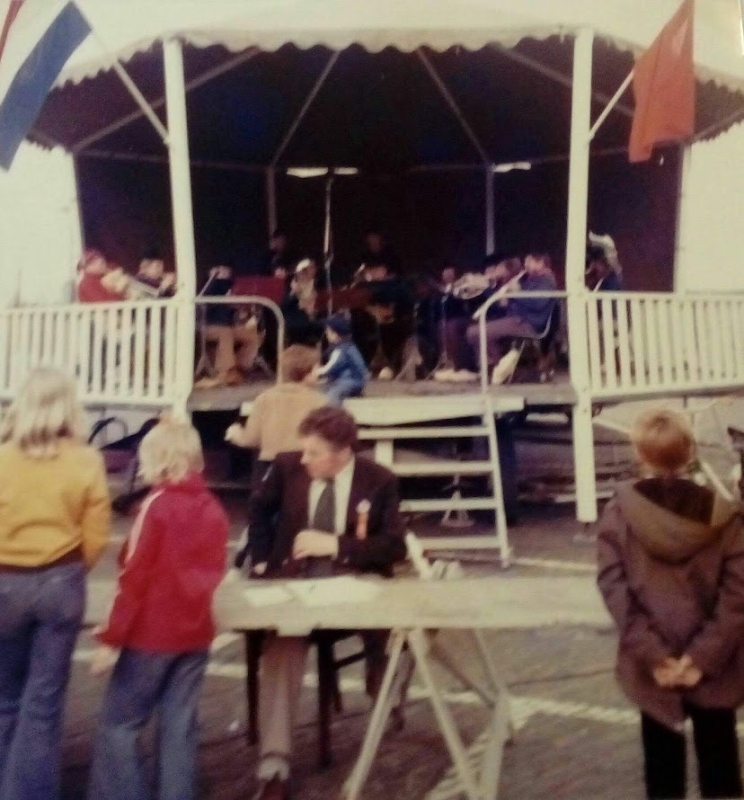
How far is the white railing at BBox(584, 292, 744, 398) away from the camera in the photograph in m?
6.16

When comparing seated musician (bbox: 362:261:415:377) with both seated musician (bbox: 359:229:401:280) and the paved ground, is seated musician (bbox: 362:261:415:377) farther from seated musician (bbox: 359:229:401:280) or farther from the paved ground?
the paved ground

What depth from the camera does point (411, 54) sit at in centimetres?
855

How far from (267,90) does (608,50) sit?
3.43 metres

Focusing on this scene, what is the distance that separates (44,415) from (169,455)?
13.0 inches

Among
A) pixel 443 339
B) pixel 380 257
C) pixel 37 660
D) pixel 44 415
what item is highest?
pixel 380 257

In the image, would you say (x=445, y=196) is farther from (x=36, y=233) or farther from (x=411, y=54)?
(x=36, y=233)

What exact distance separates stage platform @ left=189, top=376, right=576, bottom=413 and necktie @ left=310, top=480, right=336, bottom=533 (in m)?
2.63

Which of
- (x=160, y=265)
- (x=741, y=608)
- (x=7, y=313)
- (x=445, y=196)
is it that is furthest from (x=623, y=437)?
(x=741, y=608)

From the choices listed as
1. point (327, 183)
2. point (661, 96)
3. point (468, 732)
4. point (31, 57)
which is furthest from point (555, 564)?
point (327, 183)

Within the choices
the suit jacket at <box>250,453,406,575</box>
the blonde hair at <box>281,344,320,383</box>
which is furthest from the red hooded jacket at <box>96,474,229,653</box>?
the blonde hair at <box>281,344,320,383</box>

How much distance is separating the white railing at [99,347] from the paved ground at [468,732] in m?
1.96

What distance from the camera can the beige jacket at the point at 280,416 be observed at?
4.52 metres

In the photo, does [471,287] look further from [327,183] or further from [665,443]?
[665,443]

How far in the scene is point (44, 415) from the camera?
8.35 ft
